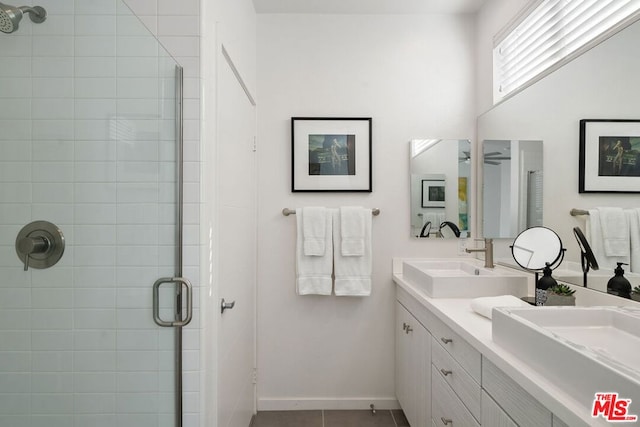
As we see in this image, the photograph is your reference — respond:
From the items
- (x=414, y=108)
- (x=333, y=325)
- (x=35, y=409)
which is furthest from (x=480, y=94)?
(x=35, y=409)

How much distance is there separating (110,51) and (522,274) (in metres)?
2.01

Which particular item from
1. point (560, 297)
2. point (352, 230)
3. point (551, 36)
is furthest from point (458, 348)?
point (551, 36)

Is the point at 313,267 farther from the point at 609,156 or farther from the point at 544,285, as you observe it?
the point at 609,156

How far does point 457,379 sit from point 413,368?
1.98 feet

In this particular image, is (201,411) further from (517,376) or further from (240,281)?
(517,376)

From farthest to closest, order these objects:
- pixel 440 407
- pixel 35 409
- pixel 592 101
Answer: pixel 440 407
pixel 592 101
pixel 35 409

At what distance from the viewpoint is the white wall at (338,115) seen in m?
2.24

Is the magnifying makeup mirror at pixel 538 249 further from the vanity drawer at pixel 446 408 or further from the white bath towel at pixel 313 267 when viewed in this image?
the white bath towel at pixel 313 267

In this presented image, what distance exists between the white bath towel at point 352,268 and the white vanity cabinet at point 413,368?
28 cm

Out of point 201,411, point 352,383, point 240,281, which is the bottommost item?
point 352,383

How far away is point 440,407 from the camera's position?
1464 millimetres

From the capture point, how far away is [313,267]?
216cm

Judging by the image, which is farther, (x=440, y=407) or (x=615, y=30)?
(x=440, y=407)

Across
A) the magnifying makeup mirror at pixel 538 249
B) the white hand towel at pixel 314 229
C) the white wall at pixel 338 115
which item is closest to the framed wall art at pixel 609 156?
the magnifying makeup mirror at pixel 538 249
